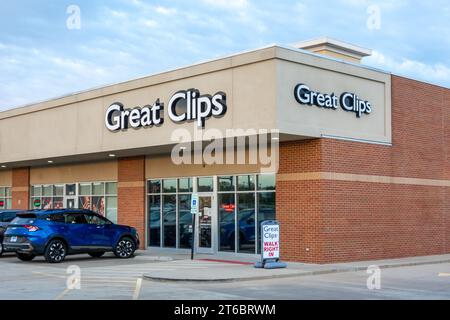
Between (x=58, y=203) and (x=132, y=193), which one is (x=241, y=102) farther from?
(x=58, y=203)

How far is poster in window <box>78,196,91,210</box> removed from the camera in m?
29.0

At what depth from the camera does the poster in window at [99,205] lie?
28266 mm

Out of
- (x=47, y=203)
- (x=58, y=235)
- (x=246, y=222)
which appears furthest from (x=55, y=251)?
(x=47, y=203)

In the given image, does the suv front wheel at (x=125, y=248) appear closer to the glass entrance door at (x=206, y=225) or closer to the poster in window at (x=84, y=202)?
the glass entrance door at (x=206, y=225)

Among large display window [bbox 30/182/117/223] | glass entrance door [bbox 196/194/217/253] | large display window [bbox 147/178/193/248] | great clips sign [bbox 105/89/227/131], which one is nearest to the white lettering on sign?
great clips sign [bbox 105/89/227/131]

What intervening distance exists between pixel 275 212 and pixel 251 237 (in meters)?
1.48

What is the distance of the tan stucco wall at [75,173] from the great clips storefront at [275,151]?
0.14 m

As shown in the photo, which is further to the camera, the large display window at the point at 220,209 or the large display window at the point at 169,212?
the large display window at the point at 169,212

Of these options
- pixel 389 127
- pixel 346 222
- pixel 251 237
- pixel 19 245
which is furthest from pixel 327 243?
pixel 19 245

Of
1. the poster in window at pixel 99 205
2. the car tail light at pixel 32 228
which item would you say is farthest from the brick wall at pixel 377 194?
the poster in window at pixel 99 205

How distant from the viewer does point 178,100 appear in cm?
2153
